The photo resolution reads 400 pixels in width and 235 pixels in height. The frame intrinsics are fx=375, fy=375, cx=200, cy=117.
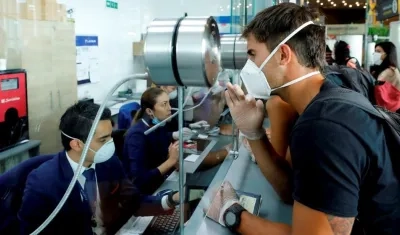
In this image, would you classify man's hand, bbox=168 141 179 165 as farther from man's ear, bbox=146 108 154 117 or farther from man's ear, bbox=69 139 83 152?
man's ear, bbox=146 108 154 117

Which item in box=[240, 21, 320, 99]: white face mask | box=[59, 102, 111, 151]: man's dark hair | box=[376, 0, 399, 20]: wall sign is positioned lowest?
box=[59, 102, 111, 151]: man's dark hair

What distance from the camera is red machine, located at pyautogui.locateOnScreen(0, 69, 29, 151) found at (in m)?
→ 2.97

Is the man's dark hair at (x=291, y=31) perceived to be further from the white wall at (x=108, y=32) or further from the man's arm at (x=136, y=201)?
the white wall at (x=108, y=32)

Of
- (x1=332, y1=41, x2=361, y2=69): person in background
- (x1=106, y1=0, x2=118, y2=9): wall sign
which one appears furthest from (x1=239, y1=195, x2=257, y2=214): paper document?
(x1=106, y1=0, x2=118, y2=9): wall sign

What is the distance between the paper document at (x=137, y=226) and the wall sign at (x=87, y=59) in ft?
10.2

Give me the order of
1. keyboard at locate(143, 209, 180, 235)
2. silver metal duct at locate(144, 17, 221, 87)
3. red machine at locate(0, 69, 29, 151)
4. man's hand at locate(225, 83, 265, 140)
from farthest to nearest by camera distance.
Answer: red machine at locate(0, 69, 29, 151) → keyboard at locate(143, 209, 180, 235) → man's hand at locate(225, 83, 265, 140) → silver metal duct at locate(144, 17, 221, 87)

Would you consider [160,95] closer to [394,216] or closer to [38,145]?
[38,145]

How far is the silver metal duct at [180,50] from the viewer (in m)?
0.69

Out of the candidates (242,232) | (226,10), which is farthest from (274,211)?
(226,10)

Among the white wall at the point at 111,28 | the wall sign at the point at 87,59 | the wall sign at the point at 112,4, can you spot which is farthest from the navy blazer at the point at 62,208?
the wall sign at the point at 112,4

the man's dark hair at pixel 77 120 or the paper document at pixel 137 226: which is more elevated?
the man's dark hair at pixel 77 120

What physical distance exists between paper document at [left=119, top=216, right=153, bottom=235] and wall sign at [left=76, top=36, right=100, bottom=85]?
3.12m

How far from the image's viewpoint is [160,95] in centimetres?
251

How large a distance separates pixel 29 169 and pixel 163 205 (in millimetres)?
568
